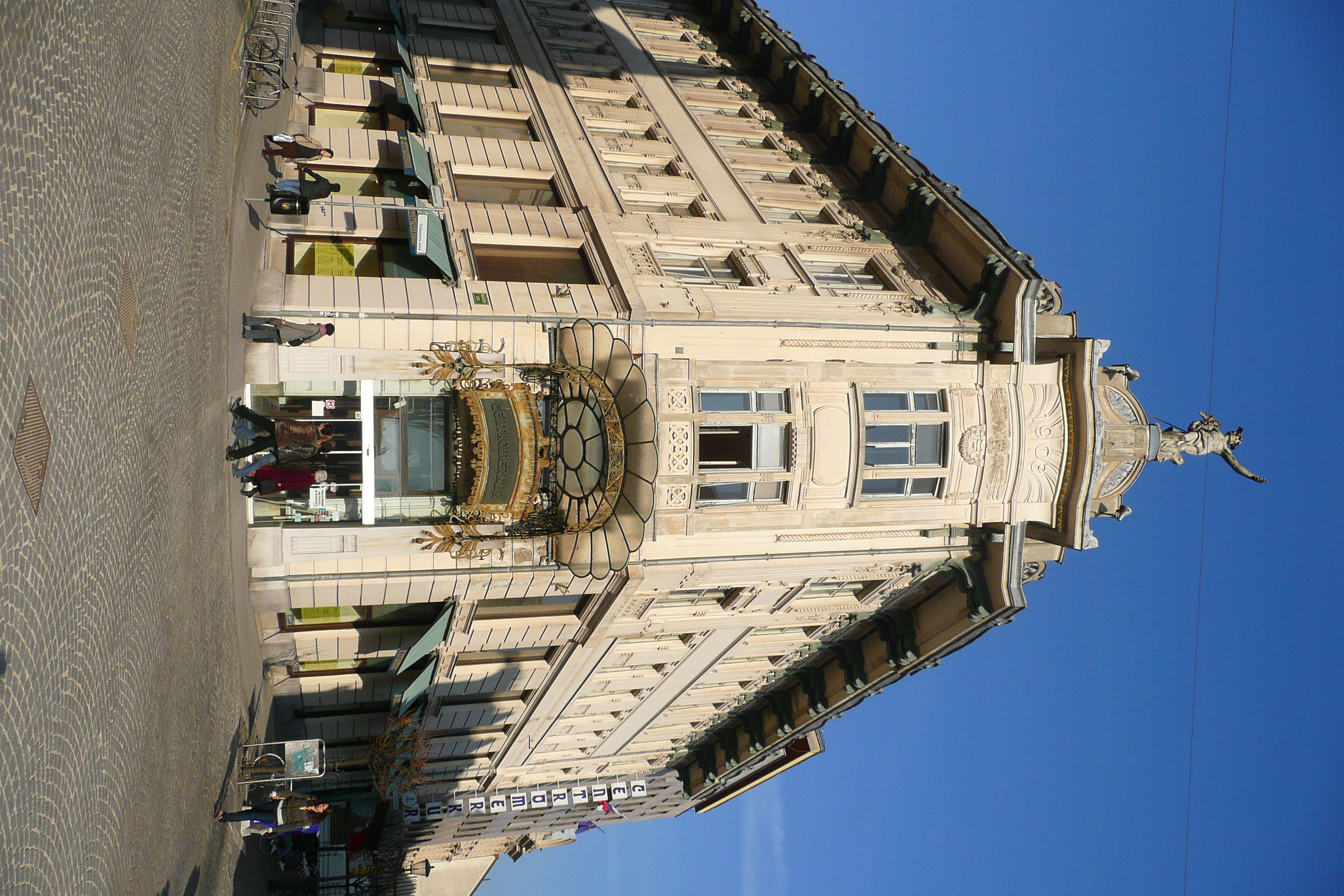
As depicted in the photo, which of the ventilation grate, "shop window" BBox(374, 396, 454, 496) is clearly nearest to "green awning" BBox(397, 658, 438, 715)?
"shop window" BBox(374, 396, 454, 496)

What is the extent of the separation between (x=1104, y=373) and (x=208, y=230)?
79.8 ft

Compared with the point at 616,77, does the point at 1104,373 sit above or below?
below

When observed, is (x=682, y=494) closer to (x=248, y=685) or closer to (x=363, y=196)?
(x=248, y=685)

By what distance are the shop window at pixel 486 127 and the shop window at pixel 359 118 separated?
152 centimetres

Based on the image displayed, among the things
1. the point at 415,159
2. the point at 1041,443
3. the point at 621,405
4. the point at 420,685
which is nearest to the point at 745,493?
the point at 621,405

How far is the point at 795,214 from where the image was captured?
28.3 metres

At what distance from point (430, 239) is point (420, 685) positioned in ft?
40.2

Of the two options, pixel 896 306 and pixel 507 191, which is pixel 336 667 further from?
pixel 896 306

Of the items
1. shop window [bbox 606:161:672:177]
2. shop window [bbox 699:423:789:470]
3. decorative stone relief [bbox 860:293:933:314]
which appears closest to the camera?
shop window [bbox 699:423:789:470]

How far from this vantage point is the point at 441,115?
27688 mm

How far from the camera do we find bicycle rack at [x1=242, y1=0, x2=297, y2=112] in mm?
19578

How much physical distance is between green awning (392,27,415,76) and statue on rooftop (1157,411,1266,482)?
2752cm

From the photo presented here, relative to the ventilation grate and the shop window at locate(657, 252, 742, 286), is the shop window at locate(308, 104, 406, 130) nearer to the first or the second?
the shop window at locate(657, 252, 742, 286)

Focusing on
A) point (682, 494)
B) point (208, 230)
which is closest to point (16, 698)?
point (208, 230)
